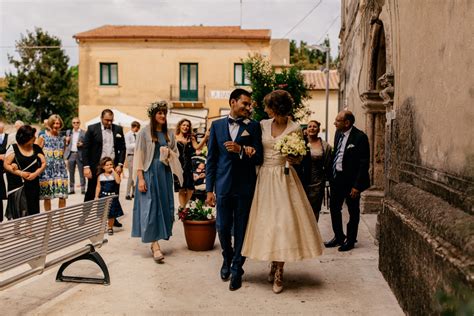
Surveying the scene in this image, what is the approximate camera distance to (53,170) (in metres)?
8.75

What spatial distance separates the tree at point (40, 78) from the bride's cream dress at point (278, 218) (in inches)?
1710

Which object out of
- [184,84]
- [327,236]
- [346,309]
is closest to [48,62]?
[184,84]

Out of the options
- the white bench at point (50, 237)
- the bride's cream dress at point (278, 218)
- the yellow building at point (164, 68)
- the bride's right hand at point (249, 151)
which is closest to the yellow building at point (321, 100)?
the yellow building at point (164, 68)

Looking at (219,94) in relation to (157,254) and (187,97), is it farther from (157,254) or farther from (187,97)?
(157,254)

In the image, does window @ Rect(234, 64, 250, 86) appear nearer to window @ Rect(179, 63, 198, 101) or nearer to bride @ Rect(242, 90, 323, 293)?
window @ Rect(179, 63, 198, 101)

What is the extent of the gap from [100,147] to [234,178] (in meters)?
3.83

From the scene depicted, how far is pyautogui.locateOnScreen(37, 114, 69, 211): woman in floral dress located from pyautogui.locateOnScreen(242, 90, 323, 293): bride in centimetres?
437

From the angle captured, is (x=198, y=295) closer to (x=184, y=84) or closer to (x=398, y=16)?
(x=398, y=16)

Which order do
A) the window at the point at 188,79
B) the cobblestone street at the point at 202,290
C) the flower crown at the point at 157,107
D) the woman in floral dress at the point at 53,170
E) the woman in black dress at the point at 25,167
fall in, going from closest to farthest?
1. the cobblestone street at the point at 202,290
2. the flower crown at the point at 157,107
3. the woman in black dress at the point at 25,167
4. the woman in floral dress at the point at 53,170
5. the window at the point at 188,79

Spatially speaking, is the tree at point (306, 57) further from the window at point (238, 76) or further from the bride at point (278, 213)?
the bride at point (278, 213)

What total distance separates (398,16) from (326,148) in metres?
2.08

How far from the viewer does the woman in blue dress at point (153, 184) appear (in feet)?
22.2

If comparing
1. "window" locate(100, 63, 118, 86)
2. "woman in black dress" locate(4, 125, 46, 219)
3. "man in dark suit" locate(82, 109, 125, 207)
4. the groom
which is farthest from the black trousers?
"window" locate(100, 63, 118, 86)

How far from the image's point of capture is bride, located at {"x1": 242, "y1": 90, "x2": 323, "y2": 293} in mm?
5234
